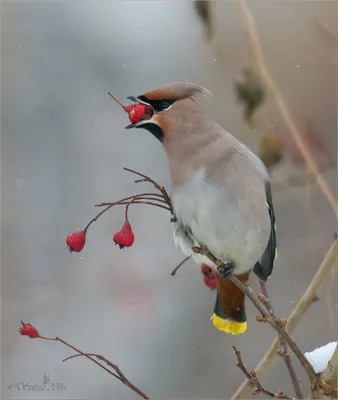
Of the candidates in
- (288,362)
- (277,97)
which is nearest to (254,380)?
(288,362)

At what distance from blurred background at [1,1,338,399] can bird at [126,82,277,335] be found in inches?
49.2

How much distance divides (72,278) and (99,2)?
162 cm

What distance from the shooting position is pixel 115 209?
13.0 feet

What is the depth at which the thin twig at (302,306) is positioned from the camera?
1.06 meters

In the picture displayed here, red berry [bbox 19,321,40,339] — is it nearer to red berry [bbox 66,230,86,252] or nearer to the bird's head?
red berry [bbox 66,230,86,252]

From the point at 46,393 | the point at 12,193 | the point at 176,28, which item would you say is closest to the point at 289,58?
the point at 176,28

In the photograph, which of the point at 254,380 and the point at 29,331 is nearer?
the point at 254,380

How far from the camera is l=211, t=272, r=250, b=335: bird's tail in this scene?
154cm

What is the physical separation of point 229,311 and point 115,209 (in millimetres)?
2450

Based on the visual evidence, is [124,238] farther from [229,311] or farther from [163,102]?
[229,311]

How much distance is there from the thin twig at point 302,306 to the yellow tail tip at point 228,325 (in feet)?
1.27

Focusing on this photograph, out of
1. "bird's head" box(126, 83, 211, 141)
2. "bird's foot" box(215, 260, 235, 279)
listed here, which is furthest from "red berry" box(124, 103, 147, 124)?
"bird's foot" box(215, 260, 235, 279)

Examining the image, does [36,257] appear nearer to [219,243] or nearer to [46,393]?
[46,393]

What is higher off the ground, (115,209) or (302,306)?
(302,306)
